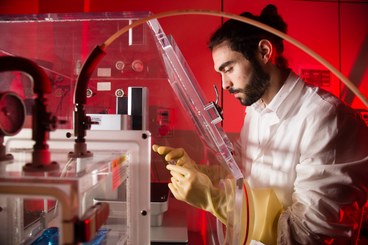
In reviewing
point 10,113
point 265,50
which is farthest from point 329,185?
point 10,113

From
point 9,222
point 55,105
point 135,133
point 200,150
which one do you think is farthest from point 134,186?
point 200,150

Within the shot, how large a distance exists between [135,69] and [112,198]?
895 mm

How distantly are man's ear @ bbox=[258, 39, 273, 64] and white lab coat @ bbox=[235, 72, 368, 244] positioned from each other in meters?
0.18

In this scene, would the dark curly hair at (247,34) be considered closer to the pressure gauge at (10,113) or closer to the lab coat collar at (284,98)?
the lab coat collar at (284,98)

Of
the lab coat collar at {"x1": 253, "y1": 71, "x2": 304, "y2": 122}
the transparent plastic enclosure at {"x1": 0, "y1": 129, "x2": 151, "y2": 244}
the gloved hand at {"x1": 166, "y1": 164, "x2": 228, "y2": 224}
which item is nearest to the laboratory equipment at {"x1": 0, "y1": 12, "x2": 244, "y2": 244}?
the transparent plastic enclosure at {"x1": 0, "y1": 129, "x2": 151, "y2": 244}

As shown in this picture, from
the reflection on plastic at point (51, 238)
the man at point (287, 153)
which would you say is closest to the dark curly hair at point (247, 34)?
the man at point (287, 153)

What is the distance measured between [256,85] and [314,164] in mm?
568

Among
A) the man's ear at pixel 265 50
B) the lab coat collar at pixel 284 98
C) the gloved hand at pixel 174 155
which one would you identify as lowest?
the gloved hand at pixel 174 155

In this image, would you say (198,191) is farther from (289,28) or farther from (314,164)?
(289,28)

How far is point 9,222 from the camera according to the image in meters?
0.87

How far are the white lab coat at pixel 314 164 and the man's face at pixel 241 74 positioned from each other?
116mm

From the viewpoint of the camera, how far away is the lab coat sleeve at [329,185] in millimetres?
1105

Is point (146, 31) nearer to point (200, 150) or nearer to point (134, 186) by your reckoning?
point (134, 186)

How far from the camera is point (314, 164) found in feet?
3.84
